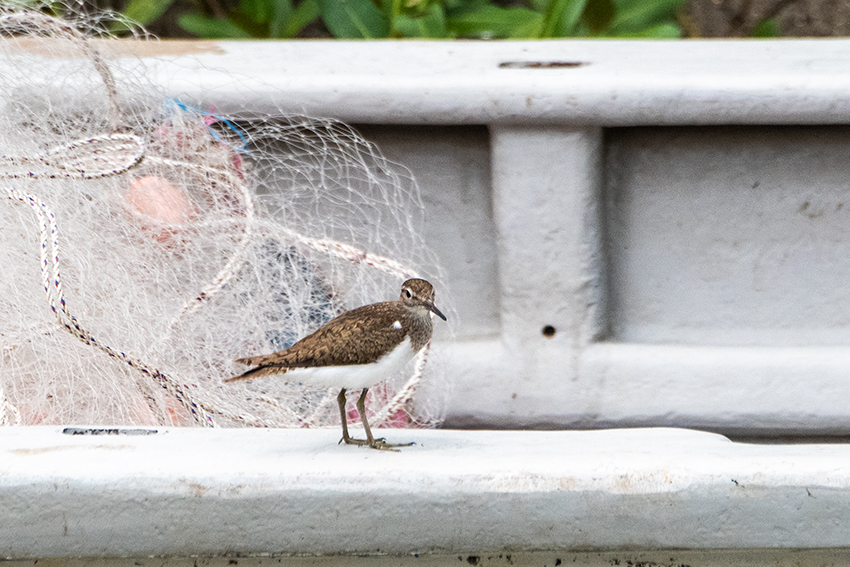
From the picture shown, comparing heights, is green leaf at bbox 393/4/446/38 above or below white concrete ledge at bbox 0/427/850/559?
above

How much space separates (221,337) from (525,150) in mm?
877

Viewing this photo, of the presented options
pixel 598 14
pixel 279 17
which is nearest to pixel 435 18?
pixel 598 14

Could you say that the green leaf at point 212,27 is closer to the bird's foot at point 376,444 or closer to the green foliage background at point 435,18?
the green foliage background at point 435,18

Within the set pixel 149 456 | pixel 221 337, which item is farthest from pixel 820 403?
pixel 149 456

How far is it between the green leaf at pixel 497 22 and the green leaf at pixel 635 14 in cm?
41

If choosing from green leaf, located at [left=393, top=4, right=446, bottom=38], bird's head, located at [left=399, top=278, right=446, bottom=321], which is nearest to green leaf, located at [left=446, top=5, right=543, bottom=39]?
green leaf, located at [left=393, top=4, right=446, bottom=38]

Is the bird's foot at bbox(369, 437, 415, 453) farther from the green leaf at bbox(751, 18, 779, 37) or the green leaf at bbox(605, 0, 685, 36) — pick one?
the green leaf at bbox(751, 18, 779, 37)

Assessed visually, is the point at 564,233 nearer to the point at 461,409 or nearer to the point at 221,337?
the point at 461,409

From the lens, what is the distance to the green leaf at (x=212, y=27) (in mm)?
3658

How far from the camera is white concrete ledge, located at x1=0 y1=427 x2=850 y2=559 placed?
107 centimetres

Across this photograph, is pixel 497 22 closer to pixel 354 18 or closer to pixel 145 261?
pixel 354 18

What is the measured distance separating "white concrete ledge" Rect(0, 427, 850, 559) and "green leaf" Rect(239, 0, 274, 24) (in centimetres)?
298

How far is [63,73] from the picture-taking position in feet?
6.37

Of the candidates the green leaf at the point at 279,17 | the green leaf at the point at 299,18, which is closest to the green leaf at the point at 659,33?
the green leaf at the point at 299,18
